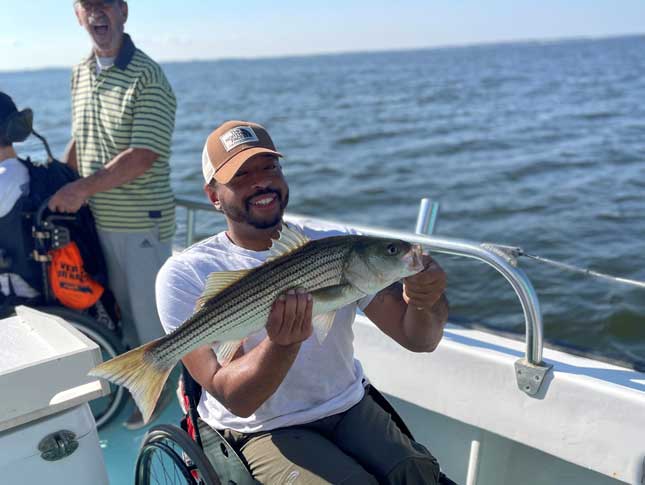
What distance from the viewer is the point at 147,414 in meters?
1.96

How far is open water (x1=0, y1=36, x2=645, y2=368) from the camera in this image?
8555 millimetres

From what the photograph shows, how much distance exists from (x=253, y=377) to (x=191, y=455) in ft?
1.02

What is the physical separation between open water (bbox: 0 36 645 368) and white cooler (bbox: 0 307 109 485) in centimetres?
207

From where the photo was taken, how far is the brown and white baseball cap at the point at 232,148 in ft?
7.73

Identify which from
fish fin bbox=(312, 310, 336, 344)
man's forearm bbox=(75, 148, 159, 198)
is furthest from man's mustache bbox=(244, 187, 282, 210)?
man's forearm bbox=(75, 148, 159, 198)

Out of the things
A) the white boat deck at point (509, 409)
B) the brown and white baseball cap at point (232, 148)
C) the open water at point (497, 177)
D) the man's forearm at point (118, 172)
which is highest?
the brown and white baseball cap at point (232, 148)

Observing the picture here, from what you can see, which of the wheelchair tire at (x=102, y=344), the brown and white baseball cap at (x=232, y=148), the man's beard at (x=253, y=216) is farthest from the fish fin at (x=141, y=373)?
the wheelchair tire at (x=102, y=344)

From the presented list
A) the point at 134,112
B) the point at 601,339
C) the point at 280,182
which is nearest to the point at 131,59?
the point at 134,112

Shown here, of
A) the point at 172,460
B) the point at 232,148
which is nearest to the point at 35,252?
the point at 232,148

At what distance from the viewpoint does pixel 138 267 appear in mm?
3721

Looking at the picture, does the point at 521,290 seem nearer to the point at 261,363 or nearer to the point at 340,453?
the point at 340,453

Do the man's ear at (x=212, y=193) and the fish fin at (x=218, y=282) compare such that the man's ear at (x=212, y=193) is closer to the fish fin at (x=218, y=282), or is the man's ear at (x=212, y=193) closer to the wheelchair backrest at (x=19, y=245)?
the fish fin at (x=218, y=282)

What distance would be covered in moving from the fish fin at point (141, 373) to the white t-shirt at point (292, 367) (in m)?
0.26

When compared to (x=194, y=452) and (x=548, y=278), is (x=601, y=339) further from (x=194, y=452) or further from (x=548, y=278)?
(x=194, y=452)
